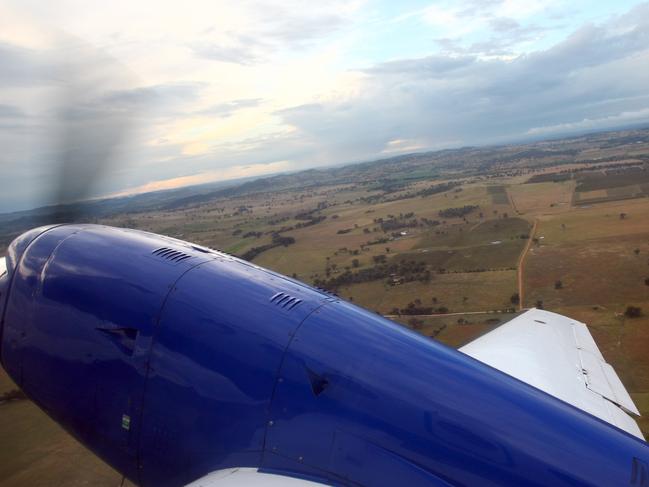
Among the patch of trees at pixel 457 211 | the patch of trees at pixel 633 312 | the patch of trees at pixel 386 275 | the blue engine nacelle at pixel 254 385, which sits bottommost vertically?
the patch of trees at pixel 386 275

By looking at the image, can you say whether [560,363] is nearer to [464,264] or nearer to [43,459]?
[43,459]

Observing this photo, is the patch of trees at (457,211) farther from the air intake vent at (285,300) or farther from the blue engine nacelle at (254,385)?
the blue engine nacelle at (254,385)

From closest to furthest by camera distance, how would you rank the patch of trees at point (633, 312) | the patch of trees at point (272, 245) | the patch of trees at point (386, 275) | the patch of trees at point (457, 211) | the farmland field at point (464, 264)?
1. the farmland field at point (464, 264)
2. the patch of trees at point (633, 312)
3. the patch of trees at point (386, 275)
4. the patch of trees at point (272, 245)
5. the patch of trees at point (457, 211)

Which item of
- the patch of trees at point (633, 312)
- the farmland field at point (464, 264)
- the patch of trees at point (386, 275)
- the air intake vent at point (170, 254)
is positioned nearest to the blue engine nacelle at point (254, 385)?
the air intake vent at point (170, 254)

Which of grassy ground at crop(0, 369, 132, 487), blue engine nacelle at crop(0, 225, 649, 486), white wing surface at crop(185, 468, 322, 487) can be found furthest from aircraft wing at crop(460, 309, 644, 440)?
grassy ground at crop(0, 369, 132, 487)

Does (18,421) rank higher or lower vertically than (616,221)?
lower

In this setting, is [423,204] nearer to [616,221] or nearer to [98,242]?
[616,221]

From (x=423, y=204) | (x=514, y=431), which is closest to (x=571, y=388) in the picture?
(x=514, y=431)
